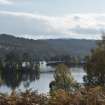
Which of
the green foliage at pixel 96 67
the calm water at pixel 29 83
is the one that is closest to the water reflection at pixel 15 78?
the calm water at pixel 29 83

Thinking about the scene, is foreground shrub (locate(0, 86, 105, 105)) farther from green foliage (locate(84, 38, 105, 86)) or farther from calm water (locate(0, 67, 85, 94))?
calm water (locate(0, 67, 85, 94))

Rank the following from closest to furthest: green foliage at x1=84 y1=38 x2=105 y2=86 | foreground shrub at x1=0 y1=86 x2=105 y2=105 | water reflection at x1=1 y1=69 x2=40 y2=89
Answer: foreground shrub at x1=0 y1=86 x2=105 y2=105 → green foliage at x1=84 y1=38 x2=105 y2=86 → water reflection at x1=1 y1=69 x2=40 y2=89

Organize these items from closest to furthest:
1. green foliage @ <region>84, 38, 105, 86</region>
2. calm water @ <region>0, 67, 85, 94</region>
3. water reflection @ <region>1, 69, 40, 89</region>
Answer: green foliage @ <region>84, 38, 105, 86</region> → calm water @ <region>0, 67, 85, 94</region> → water reflection @ <region>1, 69, 40, 89</region>

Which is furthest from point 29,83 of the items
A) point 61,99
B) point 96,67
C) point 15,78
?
A: point 61,99

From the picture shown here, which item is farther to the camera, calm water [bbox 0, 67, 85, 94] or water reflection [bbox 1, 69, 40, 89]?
water reflection [bbox 1, 69, 40, 89]

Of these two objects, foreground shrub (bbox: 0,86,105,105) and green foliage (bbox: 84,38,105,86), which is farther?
green foliage (bbox: 84,38,105,86)

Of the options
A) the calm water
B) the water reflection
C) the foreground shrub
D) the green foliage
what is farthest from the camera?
the water reflection

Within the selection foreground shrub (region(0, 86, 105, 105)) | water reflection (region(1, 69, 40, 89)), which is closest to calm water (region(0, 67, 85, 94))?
water reflection (region(1, 69, 40, 89))

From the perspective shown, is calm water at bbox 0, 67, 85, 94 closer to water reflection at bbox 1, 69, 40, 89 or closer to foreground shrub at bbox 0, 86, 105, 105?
water reflection at bbox 1, 69, 40, 89

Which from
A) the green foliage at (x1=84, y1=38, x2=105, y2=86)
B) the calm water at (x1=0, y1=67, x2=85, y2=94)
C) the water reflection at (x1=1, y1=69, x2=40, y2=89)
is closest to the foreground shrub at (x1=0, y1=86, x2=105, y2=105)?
the green foliage at (x1=84, y1=38, x2=105, y2=86)

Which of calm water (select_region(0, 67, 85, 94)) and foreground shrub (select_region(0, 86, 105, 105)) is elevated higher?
foreground shrub (select_region(0, 86, 105, 105))

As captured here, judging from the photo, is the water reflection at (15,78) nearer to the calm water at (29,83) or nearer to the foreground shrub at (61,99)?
the calm water at (29,83)

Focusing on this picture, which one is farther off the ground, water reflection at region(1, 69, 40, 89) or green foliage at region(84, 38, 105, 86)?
green foliage at region(84, 38, 105, 86)

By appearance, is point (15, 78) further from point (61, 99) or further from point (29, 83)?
point (61, 99)
